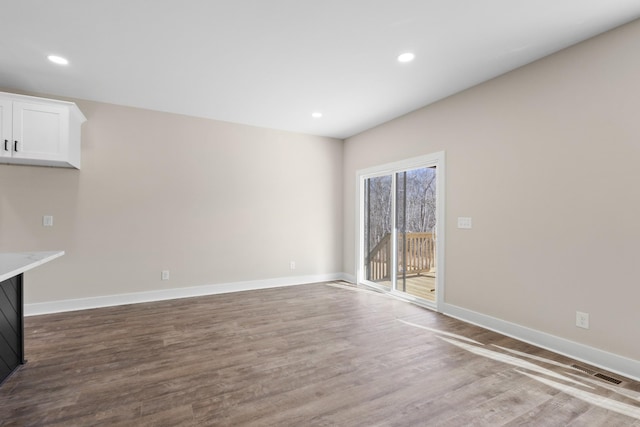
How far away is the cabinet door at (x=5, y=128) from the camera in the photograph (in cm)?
303

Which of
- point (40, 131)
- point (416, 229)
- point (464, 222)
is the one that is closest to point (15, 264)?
point (40, 131)

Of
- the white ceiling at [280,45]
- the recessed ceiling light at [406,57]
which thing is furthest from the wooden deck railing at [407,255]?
the recessed ceiling light at [406,57]

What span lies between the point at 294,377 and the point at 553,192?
282cm

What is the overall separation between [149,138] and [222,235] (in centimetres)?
177

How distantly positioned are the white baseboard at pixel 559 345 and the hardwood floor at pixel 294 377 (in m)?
0.11

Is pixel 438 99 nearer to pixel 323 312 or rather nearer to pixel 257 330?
pixel 323 312

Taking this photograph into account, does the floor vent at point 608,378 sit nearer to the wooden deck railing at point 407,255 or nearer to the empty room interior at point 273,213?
the empty room interior at point 273,213

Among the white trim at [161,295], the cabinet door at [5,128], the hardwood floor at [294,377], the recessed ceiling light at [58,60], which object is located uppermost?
the recessed ceiling light at [58,60]

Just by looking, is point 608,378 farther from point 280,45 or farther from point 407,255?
point 280,45

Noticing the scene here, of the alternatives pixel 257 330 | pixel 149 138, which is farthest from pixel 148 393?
pixel 149 138

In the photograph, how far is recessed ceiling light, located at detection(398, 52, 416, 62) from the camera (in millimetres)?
2724

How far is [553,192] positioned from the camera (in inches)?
106

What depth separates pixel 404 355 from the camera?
2545 millimetres

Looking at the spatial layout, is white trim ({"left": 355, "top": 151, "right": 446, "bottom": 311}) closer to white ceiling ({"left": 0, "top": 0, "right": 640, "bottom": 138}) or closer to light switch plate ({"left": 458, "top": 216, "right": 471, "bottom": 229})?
light switch plate ({"left": 458, "top": 216, "right": 471, "bottom": 229})
